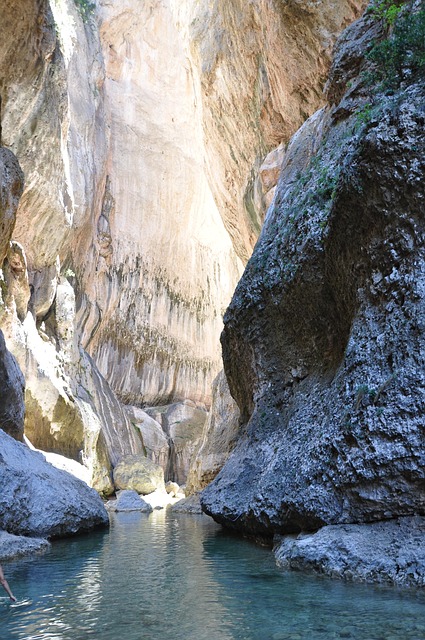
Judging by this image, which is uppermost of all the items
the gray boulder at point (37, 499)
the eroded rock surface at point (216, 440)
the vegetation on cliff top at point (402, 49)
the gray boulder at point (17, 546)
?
the vegetation on cliff top at point (402, 49)

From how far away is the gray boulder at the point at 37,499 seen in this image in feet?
26.8

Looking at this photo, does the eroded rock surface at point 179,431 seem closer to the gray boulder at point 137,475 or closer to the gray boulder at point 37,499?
the gray boulder at point 137,475

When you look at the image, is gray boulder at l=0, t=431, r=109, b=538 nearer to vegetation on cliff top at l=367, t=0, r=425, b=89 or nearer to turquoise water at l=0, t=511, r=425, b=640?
turquoise water at l=0, t=511, r=425, b=640

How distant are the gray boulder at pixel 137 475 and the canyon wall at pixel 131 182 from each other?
1.91 feet

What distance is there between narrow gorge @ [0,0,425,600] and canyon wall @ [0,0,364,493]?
0.11 meters

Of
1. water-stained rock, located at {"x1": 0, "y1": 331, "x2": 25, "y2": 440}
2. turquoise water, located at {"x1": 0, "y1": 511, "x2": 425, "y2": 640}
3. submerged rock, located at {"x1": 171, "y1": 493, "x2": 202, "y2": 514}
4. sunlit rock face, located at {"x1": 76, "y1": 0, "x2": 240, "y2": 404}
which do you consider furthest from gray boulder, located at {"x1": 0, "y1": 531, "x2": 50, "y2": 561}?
sunlit rock face, located at {"x1": 76, "y1": 0, "x2": 240, "y2": 404}

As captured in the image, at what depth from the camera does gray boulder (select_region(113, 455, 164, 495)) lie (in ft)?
78.5

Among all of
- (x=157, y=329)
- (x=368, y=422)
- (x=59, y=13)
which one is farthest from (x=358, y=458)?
(x=157, y=329)

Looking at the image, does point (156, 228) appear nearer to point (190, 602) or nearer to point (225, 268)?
point (225, 268)

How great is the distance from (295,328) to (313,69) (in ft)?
33.5

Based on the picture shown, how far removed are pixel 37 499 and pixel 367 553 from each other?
5.37 meters

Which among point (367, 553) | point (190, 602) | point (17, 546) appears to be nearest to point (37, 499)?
point (17, 546)

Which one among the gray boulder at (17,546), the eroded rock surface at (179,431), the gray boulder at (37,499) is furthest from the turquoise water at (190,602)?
the eroded rock surface at (179,431)

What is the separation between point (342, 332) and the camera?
8.36 m
